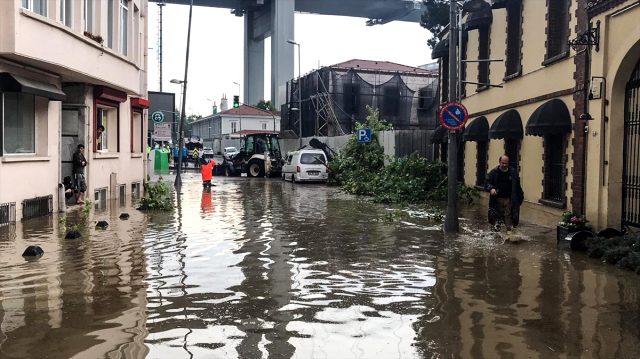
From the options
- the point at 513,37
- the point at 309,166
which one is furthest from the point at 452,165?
the point at 309,166

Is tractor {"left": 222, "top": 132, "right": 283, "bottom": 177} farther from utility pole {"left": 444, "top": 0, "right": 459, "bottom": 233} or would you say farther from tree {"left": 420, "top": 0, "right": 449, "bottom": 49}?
utility pole {"left": 444, "top": 0, "right": 459, "bottom": 233}

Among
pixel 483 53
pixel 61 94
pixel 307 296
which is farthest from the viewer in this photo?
pixel 483 53

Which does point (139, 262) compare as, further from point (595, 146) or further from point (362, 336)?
point (595, 146)

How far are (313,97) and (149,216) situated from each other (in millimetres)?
32349

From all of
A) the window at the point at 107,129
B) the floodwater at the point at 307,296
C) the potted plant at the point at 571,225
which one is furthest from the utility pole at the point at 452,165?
the window at the point at 107,129

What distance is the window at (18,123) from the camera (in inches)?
533

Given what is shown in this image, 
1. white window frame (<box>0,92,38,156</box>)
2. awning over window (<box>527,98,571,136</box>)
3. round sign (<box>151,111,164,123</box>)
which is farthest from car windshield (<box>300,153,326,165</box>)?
awning over window (<box>527,98,571,136</box>)

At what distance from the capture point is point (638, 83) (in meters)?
10.5

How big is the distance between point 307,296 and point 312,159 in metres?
25.3

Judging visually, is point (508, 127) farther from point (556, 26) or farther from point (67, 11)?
point (67, 11)

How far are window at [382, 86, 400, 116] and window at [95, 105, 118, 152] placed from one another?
93.0 feet

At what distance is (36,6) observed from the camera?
44.8ft

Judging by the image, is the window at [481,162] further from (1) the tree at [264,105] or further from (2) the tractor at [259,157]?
(1) the tree at [264,105]

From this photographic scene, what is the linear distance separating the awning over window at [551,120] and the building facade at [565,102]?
0.02m
